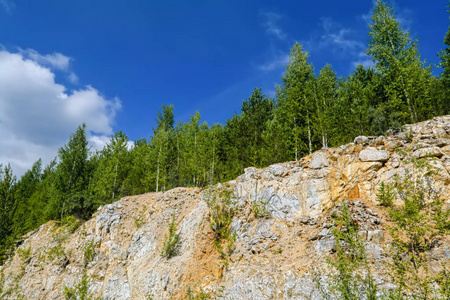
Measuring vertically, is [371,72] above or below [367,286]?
above

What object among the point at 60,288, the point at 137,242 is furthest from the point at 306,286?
the point at 60,288

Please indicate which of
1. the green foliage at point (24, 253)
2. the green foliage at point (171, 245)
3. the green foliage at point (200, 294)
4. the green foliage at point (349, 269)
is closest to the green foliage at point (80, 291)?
the green foliage at point (171, 245)

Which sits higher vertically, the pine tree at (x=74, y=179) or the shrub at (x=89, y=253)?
the pine tree at (x=74, y=179)

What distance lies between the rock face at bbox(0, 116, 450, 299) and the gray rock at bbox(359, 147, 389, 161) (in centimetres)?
5

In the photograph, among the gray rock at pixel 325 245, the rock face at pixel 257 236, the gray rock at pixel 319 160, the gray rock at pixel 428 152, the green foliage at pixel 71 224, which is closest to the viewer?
the gray rock at pixel 325 245

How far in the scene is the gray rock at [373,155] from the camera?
1355 cm

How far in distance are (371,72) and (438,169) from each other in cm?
2831

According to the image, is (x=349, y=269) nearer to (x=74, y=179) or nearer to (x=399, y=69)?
(x=399, y=69)

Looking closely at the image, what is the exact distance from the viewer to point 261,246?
13.3 meters

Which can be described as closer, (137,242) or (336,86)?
(137,242)

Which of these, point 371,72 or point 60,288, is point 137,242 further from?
point 371,72

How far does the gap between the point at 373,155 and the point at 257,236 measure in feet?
27.8

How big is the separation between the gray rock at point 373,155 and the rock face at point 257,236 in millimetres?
53

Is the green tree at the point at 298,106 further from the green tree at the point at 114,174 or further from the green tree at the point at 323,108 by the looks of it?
the green tree at the point at 114,174
